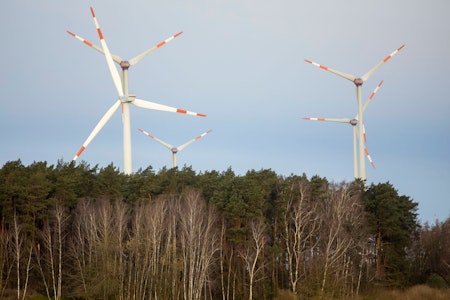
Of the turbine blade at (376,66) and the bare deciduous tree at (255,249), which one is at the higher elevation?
the turbine blade at (376,66)

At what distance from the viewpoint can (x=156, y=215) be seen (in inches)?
2133

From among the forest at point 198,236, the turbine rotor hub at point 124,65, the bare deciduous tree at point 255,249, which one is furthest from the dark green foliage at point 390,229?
the turbine rotor hub at point 124,65

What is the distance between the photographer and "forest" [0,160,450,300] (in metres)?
55.2

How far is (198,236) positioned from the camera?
185 feet

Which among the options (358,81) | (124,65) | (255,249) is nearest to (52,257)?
(255,249)

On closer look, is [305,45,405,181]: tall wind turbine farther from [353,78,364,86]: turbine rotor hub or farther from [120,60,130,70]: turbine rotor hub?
[120,60,130,70]: turbine rotor hub

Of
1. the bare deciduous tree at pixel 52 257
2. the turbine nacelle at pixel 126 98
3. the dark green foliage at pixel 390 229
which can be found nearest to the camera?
the bare deciduous tree at pixel 52 257

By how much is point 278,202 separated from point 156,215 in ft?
49.2

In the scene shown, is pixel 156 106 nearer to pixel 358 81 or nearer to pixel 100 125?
pixel 100 125

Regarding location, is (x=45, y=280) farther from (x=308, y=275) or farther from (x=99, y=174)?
(x=308, y=275)

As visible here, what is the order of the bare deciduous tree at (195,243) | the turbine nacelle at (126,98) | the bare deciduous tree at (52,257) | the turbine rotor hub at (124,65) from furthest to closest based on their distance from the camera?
the turbine rotor hub at (124,65), the turbine nacelle at (126,98), the bare deciduous tree at (52,257), the bare deciduous tree at (195,243)

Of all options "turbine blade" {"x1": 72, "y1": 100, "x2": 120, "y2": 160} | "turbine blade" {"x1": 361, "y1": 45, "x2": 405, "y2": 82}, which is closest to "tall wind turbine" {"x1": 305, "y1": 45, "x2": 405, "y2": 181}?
"turbine blade" {"x1": 361, "y1": 45, "x2": 405, "y2": 82}

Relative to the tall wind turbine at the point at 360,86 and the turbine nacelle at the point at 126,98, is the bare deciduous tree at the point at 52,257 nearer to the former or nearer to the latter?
the turbine nacelle at the point at 126,98

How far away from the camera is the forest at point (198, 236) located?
2174 inches
